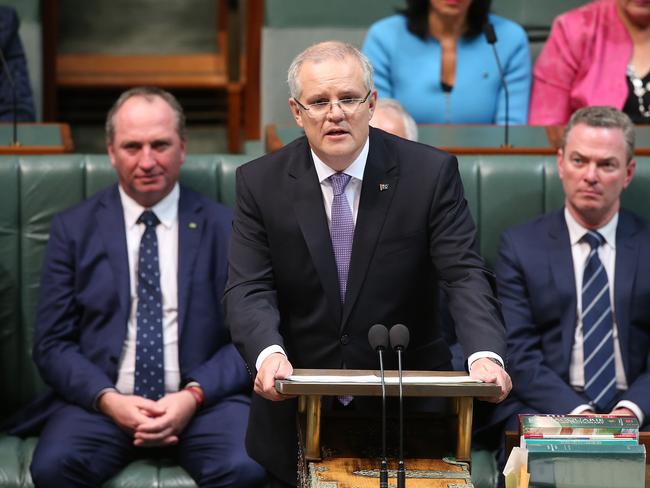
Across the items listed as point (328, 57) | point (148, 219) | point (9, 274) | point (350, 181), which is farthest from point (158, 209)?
point (328, 57)

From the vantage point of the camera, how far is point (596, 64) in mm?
3430

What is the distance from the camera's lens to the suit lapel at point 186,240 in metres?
2.67

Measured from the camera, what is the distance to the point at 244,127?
4621 mm

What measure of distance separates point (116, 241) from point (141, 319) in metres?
0.19

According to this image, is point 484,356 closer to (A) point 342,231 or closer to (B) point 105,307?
(A) point 342,231

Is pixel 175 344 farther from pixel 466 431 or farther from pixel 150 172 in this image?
pixel 466 431

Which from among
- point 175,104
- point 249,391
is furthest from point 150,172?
point 249,391

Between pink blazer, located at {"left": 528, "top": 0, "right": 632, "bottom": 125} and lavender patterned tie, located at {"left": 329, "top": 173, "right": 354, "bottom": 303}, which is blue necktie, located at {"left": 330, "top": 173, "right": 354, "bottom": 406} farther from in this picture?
pink blazer, located at {"left": 528, "top": 0, "right": 632, "bottom": 125}

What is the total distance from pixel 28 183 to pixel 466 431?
1.58m

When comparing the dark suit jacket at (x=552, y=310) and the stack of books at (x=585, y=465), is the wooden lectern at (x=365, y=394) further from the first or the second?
the dark suit jacket at (x=552, y=310)

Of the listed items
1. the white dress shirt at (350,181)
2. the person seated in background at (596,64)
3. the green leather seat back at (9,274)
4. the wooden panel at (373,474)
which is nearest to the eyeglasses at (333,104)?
the white dress shirt at (350,181)

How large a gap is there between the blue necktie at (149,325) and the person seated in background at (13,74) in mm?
962

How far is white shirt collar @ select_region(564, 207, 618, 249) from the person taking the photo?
8.79 ft

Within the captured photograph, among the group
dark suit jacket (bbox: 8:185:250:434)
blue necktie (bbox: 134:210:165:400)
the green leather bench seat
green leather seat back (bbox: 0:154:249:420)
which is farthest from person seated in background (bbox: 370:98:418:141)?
green leather seat back (bbox: 0:154:249:420)
